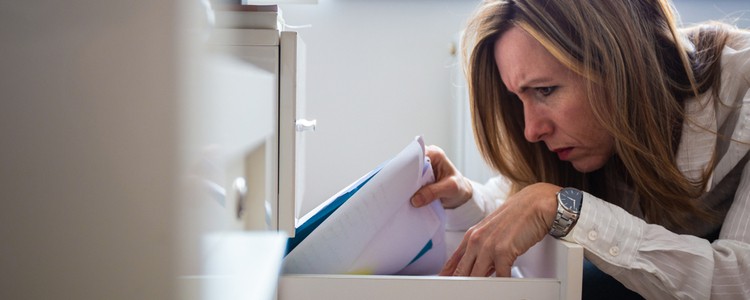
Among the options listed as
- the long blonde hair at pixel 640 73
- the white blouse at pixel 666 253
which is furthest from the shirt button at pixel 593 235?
the long blonde hair at pixel 640 73

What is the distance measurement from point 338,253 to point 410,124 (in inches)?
75.5

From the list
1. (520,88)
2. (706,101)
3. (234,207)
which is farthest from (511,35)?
(234,207)

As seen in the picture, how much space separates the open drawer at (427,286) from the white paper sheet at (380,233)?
64 mm

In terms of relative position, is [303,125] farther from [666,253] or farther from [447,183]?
[666,253]

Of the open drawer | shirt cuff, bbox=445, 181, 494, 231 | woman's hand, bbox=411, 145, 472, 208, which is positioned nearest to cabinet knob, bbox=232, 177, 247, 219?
the open drawer

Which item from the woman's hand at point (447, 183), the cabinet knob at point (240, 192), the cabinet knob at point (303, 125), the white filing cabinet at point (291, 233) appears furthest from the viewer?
the woman's hand at point (447, 183)

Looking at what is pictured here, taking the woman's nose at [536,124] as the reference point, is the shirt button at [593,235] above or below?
below

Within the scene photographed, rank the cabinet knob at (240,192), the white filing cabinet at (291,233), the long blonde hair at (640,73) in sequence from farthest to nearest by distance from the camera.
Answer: the long blonde hair at (640,73)
the white filing cabinet at (291,233)
the cabinet knob at (240,192)

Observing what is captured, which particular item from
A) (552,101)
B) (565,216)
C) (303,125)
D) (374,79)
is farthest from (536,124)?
(374,79)

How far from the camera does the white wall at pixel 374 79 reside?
267cm

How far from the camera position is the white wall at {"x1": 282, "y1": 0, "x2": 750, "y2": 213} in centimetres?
267

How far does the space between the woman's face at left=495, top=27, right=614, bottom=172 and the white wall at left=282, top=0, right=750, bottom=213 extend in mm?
1606

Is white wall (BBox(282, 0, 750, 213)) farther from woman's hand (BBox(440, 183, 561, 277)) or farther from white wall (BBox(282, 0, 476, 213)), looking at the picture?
woman's hand (BBox(440, 183, 561, 277))

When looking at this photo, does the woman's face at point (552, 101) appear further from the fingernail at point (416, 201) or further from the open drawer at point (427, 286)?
the open drawer at point (427, 286)
